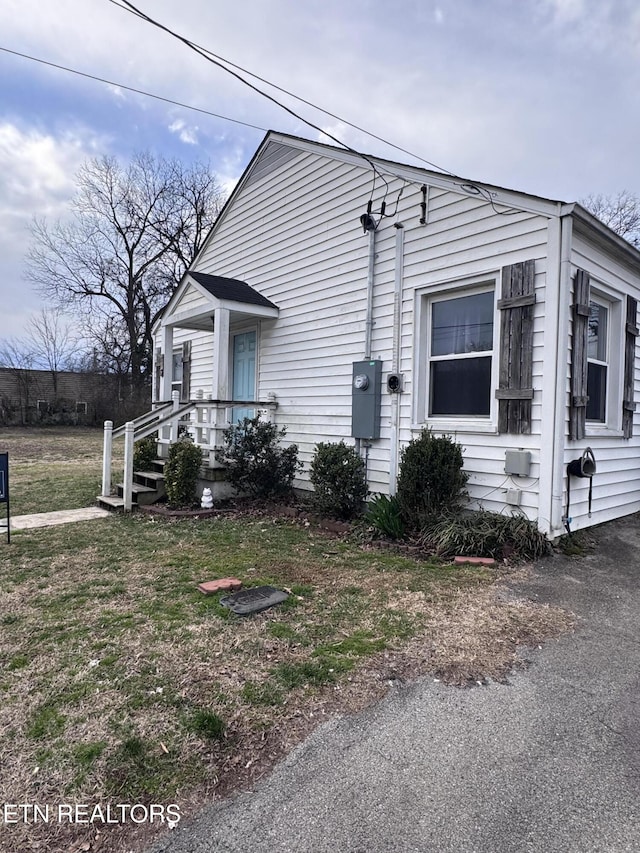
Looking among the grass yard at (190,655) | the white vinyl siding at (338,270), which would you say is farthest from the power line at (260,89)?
the grass yard at (190,655)

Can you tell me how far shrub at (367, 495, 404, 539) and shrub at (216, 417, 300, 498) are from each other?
196cm

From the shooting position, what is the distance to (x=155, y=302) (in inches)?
1048

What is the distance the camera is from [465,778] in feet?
5.99

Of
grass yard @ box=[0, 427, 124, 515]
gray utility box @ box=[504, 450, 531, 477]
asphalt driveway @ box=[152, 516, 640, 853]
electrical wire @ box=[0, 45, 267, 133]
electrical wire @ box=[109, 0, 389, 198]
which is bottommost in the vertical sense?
asphalt driveway @ box=[152, 516, 640, 853]

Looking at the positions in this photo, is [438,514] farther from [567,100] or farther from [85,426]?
[85,426]

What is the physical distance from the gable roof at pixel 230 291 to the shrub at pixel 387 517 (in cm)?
399

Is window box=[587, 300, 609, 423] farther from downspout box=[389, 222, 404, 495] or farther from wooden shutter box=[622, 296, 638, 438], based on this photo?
downspout box=[389, 222, 404, 495]

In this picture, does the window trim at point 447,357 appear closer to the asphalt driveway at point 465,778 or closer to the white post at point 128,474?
the asphalt driveway at point 465,778

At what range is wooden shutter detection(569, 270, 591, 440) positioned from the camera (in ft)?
16.1

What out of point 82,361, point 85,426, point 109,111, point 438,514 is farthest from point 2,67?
point 82,361

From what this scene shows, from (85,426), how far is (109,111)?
20.9m

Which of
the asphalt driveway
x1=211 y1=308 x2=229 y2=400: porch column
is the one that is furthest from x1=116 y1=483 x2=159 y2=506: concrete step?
the asphalt driveway

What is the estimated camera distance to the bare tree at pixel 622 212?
20.4 metres

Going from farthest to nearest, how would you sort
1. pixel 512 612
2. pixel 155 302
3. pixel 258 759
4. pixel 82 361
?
pixel 82 361 → pixel 155 302 → pixel 512 612 → pixel 258 759
